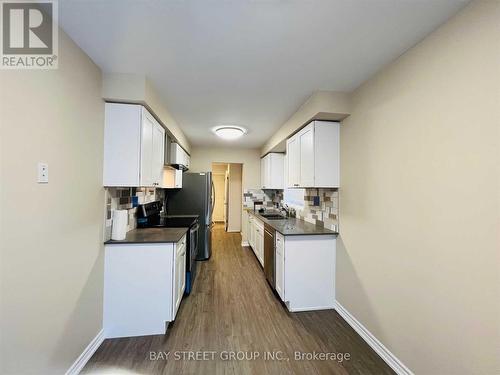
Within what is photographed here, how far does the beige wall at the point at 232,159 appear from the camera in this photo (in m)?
5.28

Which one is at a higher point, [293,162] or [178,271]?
Answer: [293,162]

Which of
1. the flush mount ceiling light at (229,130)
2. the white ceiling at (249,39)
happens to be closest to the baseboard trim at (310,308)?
the white ceiling at (249,39)

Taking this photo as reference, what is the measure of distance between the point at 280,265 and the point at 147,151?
2.07 metres

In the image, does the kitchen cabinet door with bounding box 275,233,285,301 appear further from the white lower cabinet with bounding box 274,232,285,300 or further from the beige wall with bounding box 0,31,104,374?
the beige wall with bounding box 0,31,104,374

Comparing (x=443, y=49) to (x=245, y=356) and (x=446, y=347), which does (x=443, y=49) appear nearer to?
(x=446, y=347)

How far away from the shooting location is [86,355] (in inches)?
66.7

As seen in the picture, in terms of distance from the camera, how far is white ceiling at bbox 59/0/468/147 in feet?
4.07

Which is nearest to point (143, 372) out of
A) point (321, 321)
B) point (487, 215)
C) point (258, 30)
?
point (321, 321)

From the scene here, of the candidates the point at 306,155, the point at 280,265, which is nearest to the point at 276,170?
the point at 306,155

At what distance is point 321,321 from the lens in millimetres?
2273

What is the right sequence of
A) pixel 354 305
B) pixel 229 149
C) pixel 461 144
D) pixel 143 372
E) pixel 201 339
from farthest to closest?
pixel 229 149 < pixel 354 305 < pixel 201 339 < pixel 143 372 < pixel 461 144

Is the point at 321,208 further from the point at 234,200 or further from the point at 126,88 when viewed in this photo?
the point at 234,200

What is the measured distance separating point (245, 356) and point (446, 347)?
1435 mm

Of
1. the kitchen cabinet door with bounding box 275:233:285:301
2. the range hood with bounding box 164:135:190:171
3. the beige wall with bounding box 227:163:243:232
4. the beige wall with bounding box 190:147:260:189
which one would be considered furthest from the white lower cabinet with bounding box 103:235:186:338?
the beige wall with bounding box 227:163:243:232
